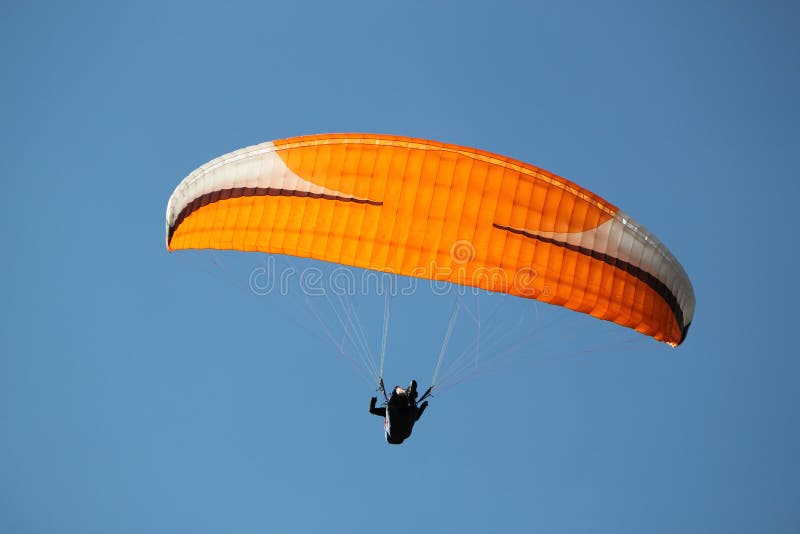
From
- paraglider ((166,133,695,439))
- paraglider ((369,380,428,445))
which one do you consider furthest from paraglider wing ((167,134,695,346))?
paraglider ((369,380,428,445))

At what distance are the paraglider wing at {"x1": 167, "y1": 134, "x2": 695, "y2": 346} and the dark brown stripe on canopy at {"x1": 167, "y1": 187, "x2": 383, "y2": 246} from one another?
0.03m

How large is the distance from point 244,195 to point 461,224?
4.18 meters

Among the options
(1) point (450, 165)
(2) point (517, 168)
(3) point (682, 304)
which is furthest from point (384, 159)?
(3) point (682, 304)

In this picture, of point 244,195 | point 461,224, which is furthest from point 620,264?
point 244,195

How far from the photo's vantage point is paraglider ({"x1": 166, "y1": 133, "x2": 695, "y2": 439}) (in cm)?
1916

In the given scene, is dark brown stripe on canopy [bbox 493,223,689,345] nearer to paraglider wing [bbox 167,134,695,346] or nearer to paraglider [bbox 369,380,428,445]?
paraglider wing [bbox 167,134,695,346]

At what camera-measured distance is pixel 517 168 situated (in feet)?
62.8

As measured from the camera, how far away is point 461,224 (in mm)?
19188

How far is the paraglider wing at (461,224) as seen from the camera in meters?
19.2

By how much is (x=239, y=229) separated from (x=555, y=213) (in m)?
5.95

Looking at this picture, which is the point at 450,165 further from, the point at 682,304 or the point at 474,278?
the point at 682,304

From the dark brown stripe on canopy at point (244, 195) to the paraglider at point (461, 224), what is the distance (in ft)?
0.09

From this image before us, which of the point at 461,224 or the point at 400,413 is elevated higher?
the point at 461,224

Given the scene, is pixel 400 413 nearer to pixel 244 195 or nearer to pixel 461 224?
pixel 461 224
